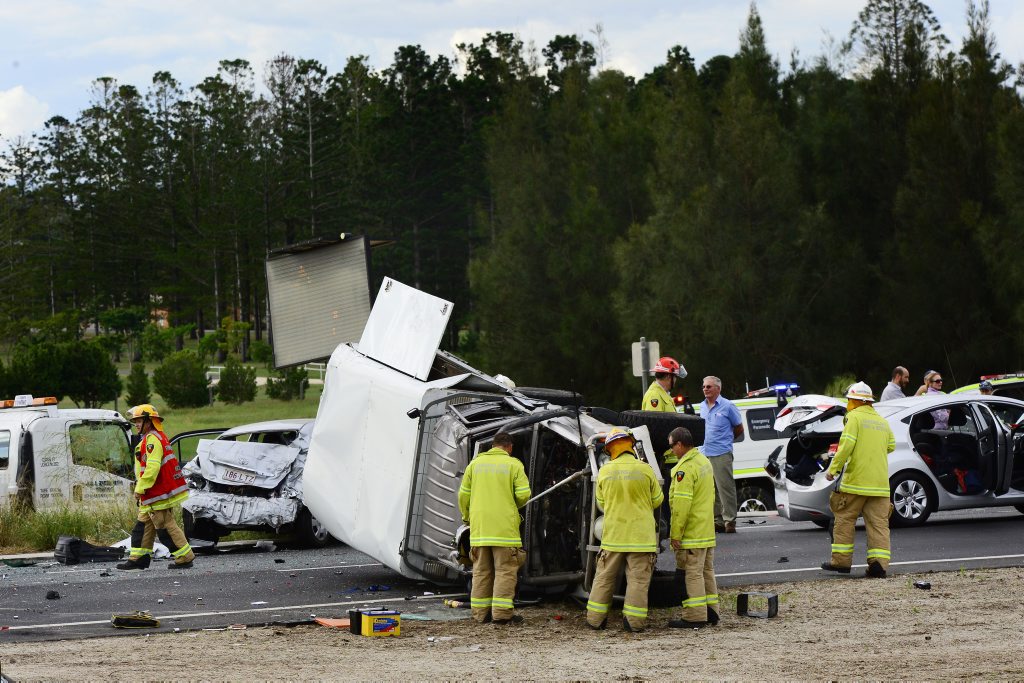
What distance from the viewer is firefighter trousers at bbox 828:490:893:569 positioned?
478 inches

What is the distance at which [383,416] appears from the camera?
39.4 feet

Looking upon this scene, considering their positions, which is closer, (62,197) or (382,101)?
(382,101)

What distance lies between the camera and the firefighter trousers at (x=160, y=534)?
46.0ft

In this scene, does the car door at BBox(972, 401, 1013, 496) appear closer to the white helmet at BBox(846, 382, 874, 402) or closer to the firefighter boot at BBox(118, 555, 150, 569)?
the white helmet at BBox(846, 382, 874, 402)

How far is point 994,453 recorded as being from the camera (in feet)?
49.1

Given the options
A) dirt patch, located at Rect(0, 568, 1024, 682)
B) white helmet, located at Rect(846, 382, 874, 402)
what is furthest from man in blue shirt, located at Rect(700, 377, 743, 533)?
dirt patch, located at Rect(0, 568, 1024, 682)

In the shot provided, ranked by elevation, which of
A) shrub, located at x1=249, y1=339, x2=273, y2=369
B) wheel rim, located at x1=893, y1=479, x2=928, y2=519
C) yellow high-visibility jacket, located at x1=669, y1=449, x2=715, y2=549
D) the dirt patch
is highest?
shrub, located at x1=249, y1=339, x2=273, y2=369

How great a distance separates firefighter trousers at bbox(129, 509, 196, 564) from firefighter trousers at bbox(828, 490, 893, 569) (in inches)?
268

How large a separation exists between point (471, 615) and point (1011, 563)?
5.53 metres

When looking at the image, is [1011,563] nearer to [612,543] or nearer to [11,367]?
A: [612,543]

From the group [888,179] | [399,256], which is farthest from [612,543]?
[399,256]

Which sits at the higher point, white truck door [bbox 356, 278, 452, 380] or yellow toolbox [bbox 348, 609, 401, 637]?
white truck door [bbox 356, 278, 452, 380]

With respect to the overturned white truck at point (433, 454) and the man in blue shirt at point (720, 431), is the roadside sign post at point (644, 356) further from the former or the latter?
the overturned white truck at point (433, 454)

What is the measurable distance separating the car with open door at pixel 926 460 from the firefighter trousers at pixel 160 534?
6862 millimetres
